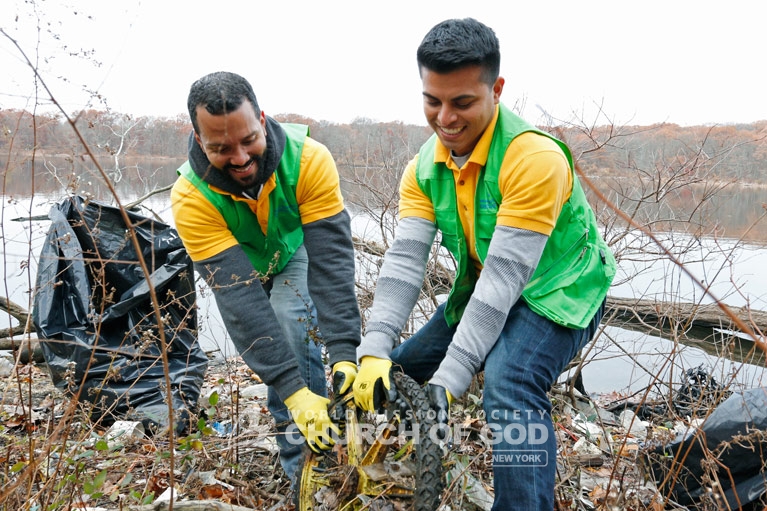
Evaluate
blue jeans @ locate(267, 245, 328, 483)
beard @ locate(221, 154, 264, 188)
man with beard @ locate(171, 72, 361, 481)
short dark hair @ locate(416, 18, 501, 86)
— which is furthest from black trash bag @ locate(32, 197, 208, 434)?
short dark hair @ locate(416, 18, 501, 86)

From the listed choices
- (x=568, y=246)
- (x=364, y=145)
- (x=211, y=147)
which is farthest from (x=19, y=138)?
(x=364, y=145)

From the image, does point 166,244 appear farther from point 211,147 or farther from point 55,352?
point 211,147

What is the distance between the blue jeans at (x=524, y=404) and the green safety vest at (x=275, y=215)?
1017mm

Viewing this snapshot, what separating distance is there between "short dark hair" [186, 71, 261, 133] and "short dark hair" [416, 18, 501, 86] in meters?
0.66

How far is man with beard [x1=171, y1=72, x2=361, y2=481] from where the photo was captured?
2148mm

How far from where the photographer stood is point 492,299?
1.87 m

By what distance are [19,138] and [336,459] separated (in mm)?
1561

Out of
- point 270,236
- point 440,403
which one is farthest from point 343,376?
point 270,236

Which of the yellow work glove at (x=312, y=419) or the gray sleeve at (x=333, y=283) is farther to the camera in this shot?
the gray sleeve at (x=333, y=283)

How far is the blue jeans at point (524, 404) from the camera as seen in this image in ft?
5.72

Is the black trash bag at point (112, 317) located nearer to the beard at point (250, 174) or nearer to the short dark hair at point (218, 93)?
the beard at point (250, 174)

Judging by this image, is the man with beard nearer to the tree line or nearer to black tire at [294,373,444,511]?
black tire at [294,373,444,511]

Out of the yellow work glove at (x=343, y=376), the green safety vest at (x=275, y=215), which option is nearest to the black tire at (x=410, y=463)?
the yellow work glove at (x=343, y=376)

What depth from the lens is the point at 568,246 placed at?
79.0 inches
